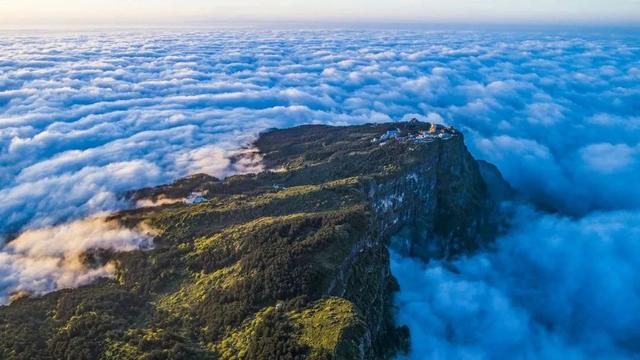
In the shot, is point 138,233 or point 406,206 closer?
point 138,233

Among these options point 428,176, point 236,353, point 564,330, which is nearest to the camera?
point 236,353

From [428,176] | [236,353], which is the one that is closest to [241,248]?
[236,353]

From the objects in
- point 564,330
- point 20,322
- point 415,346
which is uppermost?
point 20,322

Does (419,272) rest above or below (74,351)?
below

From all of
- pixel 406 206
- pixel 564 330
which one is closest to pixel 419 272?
pixel 406 206

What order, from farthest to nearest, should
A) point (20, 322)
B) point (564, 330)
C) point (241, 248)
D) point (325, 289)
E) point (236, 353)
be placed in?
point (564, 330), point (241, 248), point (20, 322), point (325, 289), point (236, 353)

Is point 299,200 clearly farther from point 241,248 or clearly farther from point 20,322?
point 20,322
